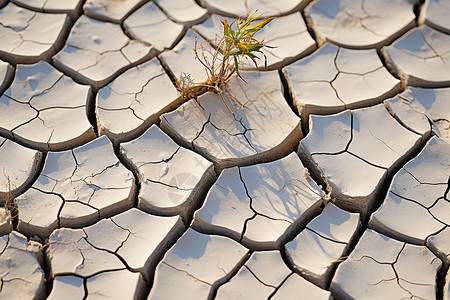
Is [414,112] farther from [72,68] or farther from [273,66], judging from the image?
[72,68]

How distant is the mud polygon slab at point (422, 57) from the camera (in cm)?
279

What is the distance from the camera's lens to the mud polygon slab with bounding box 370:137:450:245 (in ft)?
7.36

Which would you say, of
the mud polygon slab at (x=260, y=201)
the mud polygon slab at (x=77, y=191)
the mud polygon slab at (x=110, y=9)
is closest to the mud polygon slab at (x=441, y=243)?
the mud polygon slab at (x=260, y=201)

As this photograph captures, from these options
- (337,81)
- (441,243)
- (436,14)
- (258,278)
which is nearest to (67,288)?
(258,278)

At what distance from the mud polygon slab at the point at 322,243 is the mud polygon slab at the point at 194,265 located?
0.81 feet

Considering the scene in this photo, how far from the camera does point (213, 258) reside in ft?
7.07

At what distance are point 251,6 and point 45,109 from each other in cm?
143

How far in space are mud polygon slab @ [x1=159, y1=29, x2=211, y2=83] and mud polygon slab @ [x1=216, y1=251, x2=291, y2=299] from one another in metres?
1.11

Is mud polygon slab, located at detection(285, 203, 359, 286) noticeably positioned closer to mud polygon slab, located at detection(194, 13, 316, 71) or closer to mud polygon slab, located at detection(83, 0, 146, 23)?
mud polygon slab, located at detection(194, 13, 316, 71)

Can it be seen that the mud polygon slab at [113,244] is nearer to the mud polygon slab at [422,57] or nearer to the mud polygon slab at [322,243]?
the mud polygon slab at [322,243]

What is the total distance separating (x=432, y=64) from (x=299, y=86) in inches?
32.5

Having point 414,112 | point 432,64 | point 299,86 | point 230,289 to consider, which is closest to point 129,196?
point 230,289

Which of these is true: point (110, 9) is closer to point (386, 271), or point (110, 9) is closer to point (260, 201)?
point (260, 201)

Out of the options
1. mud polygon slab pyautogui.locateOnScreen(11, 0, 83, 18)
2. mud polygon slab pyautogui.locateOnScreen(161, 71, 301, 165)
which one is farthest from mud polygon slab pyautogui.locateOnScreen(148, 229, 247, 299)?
mud polygon slab pyautogui.locateOnScreen(11, 0, 83, 18)
